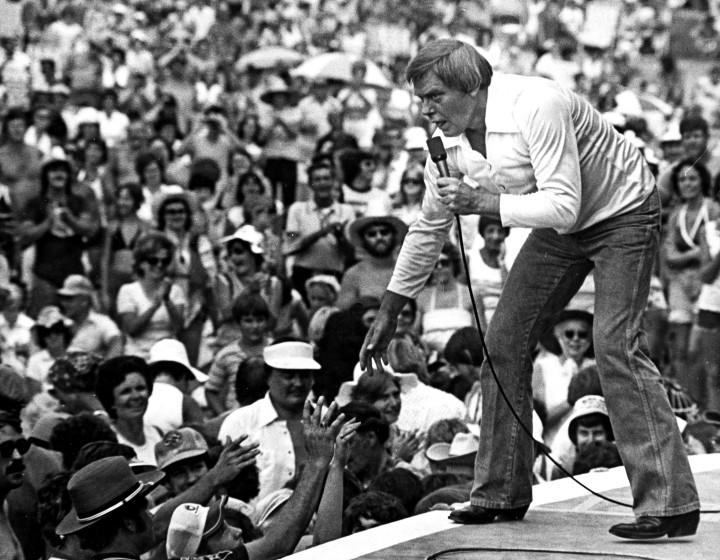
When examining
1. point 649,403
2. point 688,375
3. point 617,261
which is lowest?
point 688,375

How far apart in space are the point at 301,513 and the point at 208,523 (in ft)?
1.40

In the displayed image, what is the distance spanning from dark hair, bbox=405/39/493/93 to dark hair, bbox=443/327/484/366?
475 centimetres

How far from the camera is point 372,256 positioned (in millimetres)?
13398

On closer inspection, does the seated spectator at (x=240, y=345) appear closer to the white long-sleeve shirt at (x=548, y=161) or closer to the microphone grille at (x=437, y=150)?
the white long-sleeve shirt at (x=548, y=161)

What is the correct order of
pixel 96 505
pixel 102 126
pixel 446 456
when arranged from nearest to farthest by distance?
pixel 96 505
pixel 446 456
pixel 102 126

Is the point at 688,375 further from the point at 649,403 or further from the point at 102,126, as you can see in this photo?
the point at 102,126

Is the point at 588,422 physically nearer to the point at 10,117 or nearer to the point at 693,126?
the point at 693,126

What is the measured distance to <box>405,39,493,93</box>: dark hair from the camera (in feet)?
22.2

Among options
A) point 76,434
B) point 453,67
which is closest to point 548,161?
point 453,67

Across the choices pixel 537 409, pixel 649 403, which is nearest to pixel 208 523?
pixel 649 403

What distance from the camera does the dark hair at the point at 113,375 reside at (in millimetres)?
10133

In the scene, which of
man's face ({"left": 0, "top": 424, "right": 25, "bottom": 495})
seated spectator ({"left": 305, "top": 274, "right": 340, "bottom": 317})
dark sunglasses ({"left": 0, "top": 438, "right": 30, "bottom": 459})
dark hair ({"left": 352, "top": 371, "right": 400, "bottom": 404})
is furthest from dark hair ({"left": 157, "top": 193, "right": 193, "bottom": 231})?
man's face ({"left": 0, "top": 424, "right": 25, "bottom": 495})

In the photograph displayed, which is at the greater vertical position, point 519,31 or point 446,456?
point 519,31

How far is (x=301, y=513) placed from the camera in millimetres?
7395
